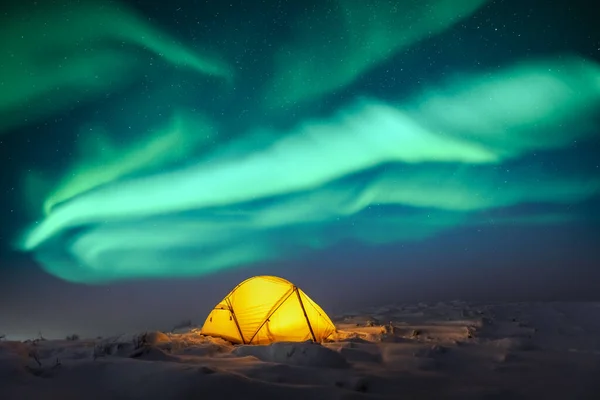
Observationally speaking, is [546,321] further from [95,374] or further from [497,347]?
[95,374]

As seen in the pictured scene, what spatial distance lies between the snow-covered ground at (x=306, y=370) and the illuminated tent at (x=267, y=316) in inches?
88.4

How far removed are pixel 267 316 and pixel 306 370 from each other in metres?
5.30

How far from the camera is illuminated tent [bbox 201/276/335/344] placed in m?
11.0

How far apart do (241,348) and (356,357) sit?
8.17ft

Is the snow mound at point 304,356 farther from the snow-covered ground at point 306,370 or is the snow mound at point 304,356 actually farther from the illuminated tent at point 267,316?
the illuminated tent at point 267,316

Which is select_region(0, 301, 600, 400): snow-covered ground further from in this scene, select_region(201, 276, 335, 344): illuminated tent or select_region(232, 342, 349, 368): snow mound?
select_region(201, 276, 335, 344): illuminated tent

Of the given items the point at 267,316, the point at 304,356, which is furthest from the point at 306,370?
the point at 267,316

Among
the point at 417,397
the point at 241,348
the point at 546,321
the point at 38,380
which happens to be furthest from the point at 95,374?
the point at 546,321

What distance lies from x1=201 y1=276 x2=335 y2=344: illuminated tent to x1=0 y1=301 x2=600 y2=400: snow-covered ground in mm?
2246

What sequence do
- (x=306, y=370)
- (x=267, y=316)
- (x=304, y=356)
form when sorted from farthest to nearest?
(x=267, y=316)
(x=304, y=356)
(x=306, y=370)

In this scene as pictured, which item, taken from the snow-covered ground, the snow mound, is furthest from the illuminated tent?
the snow mound

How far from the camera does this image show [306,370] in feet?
19.6

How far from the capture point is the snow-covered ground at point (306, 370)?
4594mm

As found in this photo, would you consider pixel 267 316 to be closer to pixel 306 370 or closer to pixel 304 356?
pixel 304 356
